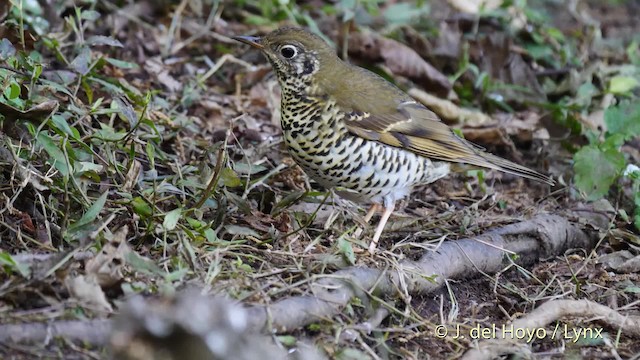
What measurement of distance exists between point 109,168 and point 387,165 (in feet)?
4.98

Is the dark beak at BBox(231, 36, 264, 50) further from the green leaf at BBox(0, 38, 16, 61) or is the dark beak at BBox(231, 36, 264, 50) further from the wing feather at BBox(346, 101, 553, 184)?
the green leaf at BBox(0, 38, 16, 61)

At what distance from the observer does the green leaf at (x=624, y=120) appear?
19.0 ft

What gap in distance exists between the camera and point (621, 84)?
22.7 ft

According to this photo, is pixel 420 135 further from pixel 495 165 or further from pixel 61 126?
pixel 61 126

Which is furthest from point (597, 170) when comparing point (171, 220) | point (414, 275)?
point (171, 220)

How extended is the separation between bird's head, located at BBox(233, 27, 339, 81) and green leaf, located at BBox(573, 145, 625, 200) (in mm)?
1751

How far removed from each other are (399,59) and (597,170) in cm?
211

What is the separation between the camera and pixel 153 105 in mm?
5684

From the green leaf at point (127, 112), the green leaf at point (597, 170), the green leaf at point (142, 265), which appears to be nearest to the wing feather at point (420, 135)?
the green leaf at point (597, 170)

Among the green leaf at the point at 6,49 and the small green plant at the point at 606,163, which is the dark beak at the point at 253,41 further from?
the small green plant at the point at 606,163

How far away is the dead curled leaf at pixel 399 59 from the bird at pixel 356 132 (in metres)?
1.56

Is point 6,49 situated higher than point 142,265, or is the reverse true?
point 6,49

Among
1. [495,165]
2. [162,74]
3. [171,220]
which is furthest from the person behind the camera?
[162,74]

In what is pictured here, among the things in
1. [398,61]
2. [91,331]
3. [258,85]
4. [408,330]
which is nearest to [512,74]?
[398,61]
